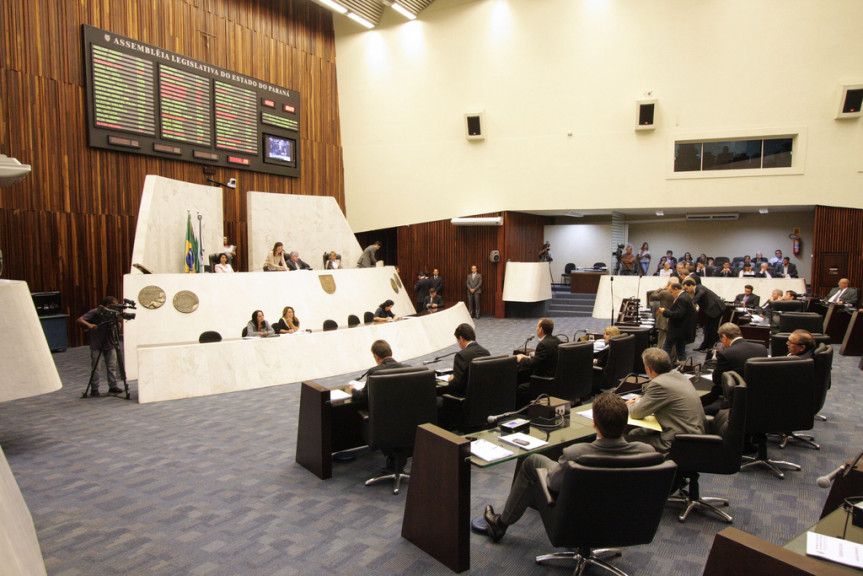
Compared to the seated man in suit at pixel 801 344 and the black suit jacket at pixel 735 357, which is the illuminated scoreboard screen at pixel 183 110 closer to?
the black suit jacket at pixel 735 357

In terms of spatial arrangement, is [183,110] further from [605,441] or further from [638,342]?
[605,441]

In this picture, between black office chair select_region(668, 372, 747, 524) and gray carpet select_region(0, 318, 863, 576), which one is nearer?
gray carpet select_region(0, 318, 863, 576)

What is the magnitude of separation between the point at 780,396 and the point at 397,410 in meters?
3.20

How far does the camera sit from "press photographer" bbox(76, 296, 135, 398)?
7.21 m

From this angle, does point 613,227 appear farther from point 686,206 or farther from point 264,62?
point 264,62

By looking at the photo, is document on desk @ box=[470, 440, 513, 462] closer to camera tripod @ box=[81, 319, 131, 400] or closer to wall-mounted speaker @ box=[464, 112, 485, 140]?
camera tripod @ box=[81, 319, 131, 400]

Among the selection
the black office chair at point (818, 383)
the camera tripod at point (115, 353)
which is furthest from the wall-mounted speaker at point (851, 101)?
the camera tripod at point (115, 353)

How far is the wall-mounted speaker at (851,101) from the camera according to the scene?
1198 cm

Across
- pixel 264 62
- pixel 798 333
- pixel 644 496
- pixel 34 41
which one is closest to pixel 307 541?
pixel 644 496

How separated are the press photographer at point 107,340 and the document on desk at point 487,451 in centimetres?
573

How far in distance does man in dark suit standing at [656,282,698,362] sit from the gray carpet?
227 cm

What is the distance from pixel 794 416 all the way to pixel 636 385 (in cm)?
127

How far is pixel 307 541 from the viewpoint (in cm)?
355

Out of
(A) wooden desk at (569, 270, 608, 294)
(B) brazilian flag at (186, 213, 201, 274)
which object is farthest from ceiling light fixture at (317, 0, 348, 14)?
(A) wooden desk at (569, 270, 608, 294)
